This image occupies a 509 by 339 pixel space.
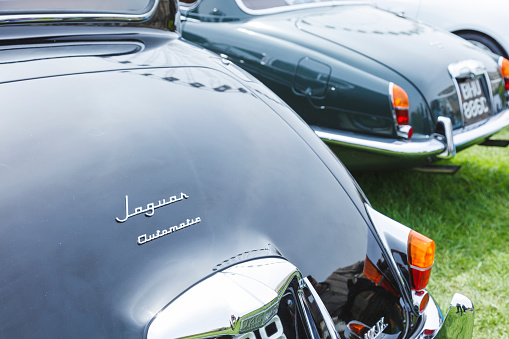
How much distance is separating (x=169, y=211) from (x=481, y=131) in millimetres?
2682

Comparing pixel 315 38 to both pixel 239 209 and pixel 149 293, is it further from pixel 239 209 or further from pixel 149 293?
pixel 149 293

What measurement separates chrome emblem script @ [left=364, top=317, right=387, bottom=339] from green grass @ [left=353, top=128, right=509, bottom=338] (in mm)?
1225

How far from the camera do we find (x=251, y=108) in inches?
58.2

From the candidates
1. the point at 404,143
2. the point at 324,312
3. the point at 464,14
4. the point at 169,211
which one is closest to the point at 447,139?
the point at 404,143

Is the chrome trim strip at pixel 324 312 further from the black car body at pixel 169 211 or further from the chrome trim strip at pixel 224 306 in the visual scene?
the chrome trim strip at pixel 224 306

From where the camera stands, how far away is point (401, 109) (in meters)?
2.89

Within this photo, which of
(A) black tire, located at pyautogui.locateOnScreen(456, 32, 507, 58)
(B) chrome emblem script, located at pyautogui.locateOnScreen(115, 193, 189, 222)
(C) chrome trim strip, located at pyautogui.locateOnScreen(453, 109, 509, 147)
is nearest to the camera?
(B) chrome emblem script, located at pyautogui.locateOnScreen(115, 193, 189, 222)

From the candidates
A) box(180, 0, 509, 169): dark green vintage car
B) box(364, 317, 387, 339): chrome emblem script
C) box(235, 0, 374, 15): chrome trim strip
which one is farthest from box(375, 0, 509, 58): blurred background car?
box(364, 317, 387, 339): chrome emblem script

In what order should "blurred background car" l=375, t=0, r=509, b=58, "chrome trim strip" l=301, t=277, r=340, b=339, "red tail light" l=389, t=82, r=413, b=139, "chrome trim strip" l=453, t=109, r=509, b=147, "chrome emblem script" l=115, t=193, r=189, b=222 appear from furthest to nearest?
1. "blurred background car" l=375, t=0, r=509, b=58
2. "chrome trim strip" l=453, t=109, r=509, b=147
3. "red tail light" l=389, t=82, r=413, b=139
4. "chrome trim strip" l=301, t=277, r=340, b=339
5. "chrome emblem script" l=115, t=193, r=189, b=222

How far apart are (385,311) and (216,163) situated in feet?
1.93

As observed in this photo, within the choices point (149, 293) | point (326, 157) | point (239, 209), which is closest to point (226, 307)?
point (149, 293)

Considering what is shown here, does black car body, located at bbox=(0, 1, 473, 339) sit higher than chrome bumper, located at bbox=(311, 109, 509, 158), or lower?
higher

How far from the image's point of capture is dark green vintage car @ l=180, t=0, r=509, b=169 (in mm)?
2924

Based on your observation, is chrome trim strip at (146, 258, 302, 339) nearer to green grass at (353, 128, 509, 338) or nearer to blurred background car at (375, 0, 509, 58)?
green grass at (353, 128, 509, 338)
